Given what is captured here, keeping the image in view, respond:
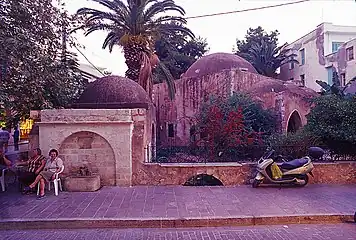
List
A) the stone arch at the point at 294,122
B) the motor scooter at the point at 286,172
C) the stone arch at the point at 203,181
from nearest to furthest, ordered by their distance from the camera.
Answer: the motor scooter at the point at 286,172 < the stone arch at the point at 203,181 < the stone arch at the point at 294,122

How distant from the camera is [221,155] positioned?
1301 centimetres

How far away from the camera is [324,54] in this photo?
1415 inches

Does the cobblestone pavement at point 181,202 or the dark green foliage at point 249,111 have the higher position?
the dark green foliage at point 249,111

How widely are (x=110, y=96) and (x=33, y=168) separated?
4197 millimetres

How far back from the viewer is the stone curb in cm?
667

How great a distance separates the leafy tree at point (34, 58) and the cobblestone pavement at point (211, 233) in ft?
15.1

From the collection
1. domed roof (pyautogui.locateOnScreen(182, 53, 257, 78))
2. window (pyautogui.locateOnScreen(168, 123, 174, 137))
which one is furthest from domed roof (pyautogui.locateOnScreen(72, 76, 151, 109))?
domed roof (pyautogui.locateOnScreen(182, 53, 257, 78))

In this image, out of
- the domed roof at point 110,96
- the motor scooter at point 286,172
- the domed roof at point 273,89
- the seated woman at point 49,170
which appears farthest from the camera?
the domed roof at point 273,89

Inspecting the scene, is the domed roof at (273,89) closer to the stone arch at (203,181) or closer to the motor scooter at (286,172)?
the stone arch at (203,181)

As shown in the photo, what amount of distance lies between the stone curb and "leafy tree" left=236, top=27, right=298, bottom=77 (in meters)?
31.5

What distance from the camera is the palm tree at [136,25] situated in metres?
16.7

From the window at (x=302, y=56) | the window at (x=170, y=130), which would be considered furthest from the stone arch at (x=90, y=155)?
the window at (x=302, y=56)

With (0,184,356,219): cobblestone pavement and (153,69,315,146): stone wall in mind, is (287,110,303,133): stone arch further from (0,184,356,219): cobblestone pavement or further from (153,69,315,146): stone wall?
(0,184,356,219): cobblestone pavement

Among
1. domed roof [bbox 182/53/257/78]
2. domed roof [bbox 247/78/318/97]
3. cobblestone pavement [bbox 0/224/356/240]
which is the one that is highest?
domed roof [bbox 182/53/257/78]
